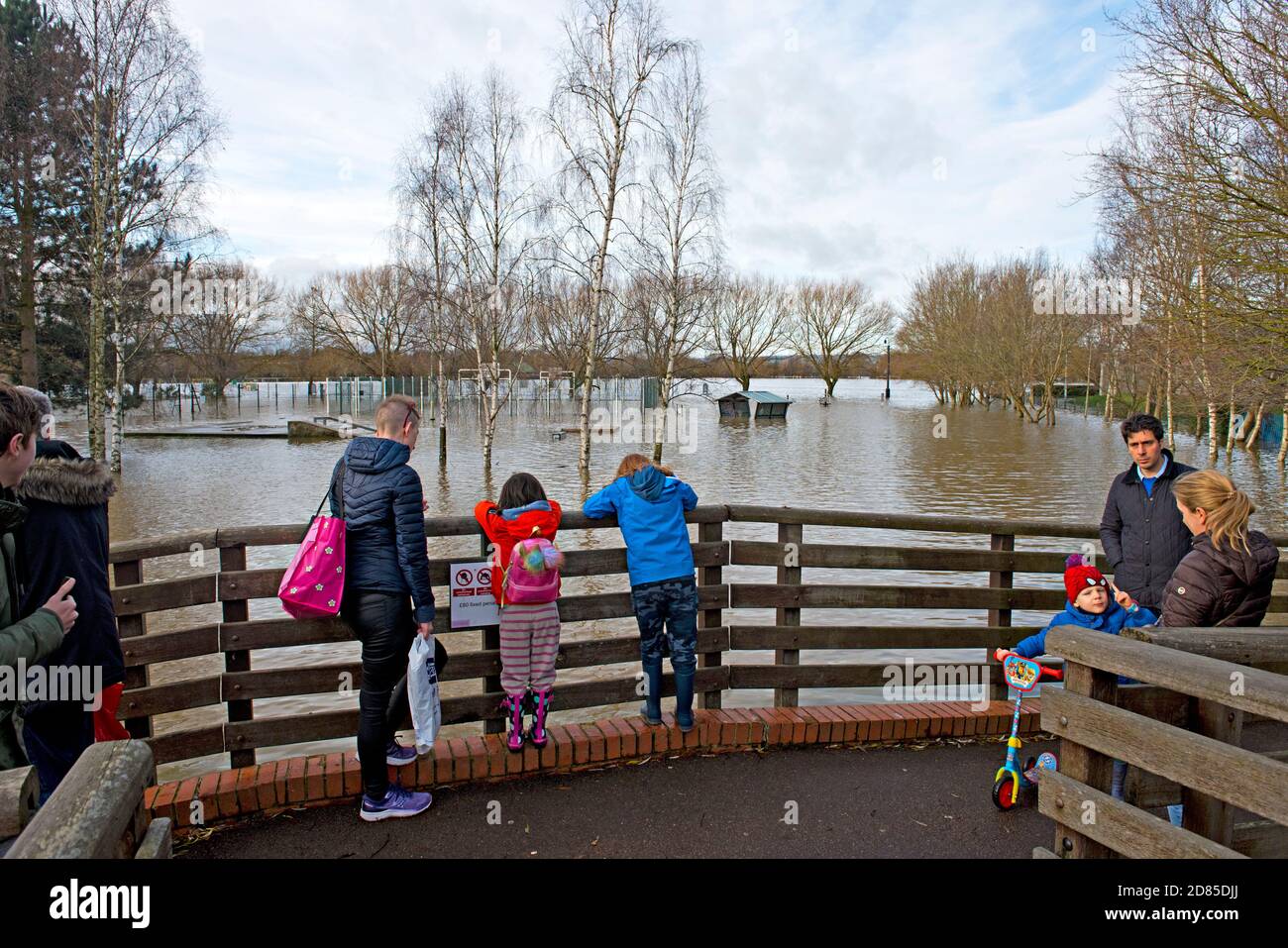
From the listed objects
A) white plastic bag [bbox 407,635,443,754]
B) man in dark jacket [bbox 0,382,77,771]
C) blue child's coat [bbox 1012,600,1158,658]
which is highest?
man in dark jacket [bbox 0,382,77,771]

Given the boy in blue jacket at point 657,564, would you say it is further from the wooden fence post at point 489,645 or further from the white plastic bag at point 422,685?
the white plastic bag at point 422,685

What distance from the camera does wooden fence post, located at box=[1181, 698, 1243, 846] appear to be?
2.72 meters

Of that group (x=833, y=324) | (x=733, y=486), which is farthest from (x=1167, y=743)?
(x=833, y=324)

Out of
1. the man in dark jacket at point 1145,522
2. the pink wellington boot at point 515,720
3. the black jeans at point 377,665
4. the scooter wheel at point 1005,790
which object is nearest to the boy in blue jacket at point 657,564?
the pink wellington boot at point 515,720

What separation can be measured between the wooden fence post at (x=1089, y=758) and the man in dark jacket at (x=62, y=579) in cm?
365

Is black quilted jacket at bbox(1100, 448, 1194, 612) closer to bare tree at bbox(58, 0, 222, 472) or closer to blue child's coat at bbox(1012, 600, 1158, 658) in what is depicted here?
blue child's coat at bbox(1012, 600, 1158, 658)

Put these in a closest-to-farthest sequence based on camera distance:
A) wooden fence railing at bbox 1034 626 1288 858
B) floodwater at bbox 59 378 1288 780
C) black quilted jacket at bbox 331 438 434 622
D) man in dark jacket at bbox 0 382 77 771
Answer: wooden fence railing at bbox 1034 626 1288 858, man in dark jacket at bbox 0 382 77 771, black quilted jacket at bbox 331 438 434 622, floodwater at bbox 59 378 1288 780

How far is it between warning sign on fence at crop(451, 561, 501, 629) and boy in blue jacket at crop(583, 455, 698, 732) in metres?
0.67

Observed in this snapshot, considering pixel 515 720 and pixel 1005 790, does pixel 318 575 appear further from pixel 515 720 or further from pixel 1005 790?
pixel 1005 790

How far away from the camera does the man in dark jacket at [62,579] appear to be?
318 cm

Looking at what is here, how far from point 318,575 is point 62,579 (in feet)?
3.13

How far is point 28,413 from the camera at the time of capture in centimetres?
280

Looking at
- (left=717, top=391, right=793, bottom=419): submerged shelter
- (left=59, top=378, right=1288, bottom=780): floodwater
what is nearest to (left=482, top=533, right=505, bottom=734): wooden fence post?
(left=59, top=378, right=1288, bottom=780): floodwater

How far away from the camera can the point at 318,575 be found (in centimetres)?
382
